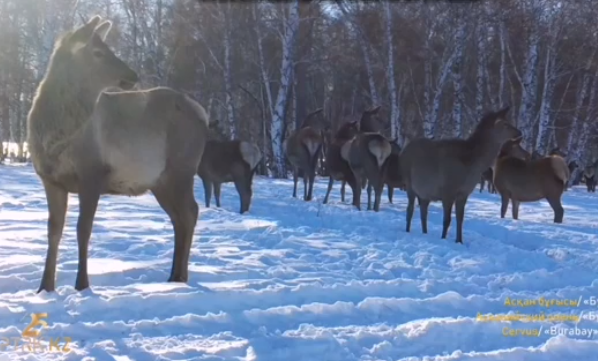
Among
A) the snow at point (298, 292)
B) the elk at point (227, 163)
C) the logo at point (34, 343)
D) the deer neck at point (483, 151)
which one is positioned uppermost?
the deer neck at point (483, 151)

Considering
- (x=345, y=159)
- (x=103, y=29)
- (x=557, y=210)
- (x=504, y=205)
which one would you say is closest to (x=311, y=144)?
(x=345, y=159)

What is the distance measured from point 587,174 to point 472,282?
84.6ft

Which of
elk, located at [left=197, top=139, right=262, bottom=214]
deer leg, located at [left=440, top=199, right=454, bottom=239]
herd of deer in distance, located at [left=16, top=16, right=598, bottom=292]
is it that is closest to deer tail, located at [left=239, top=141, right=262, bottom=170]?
elk, located at [left=197, top=139, right=262, bottom=214]

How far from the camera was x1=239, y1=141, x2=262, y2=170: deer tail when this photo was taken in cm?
1364

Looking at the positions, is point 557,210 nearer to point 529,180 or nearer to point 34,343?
point 529,180

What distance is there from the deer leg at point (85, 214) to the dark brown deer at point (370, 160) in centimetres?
903

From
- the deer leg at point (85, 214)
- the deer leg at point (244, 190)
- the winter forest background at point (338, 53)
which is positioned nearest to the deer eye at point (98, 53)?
the deer leg at point (85, 214)

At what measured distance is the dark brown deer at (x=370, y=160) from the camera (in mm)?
14086

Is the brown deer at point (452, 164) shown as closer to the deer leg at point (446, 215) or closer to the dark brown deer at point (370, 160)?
the deer leg at point (446, 215)

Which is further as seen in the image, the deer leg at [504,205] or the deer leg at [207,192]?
the deer leg at [504,205]

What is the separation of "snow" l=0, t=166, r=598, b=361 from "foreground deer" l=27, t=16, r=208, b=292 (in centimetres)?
56

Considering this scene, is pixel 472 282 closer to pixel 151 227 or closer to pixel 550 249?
pixel 550 249

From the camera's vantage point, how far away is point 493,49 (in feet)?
104

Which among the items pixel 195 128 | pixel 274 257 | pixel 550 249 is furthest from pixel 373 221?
pixel 195 128
